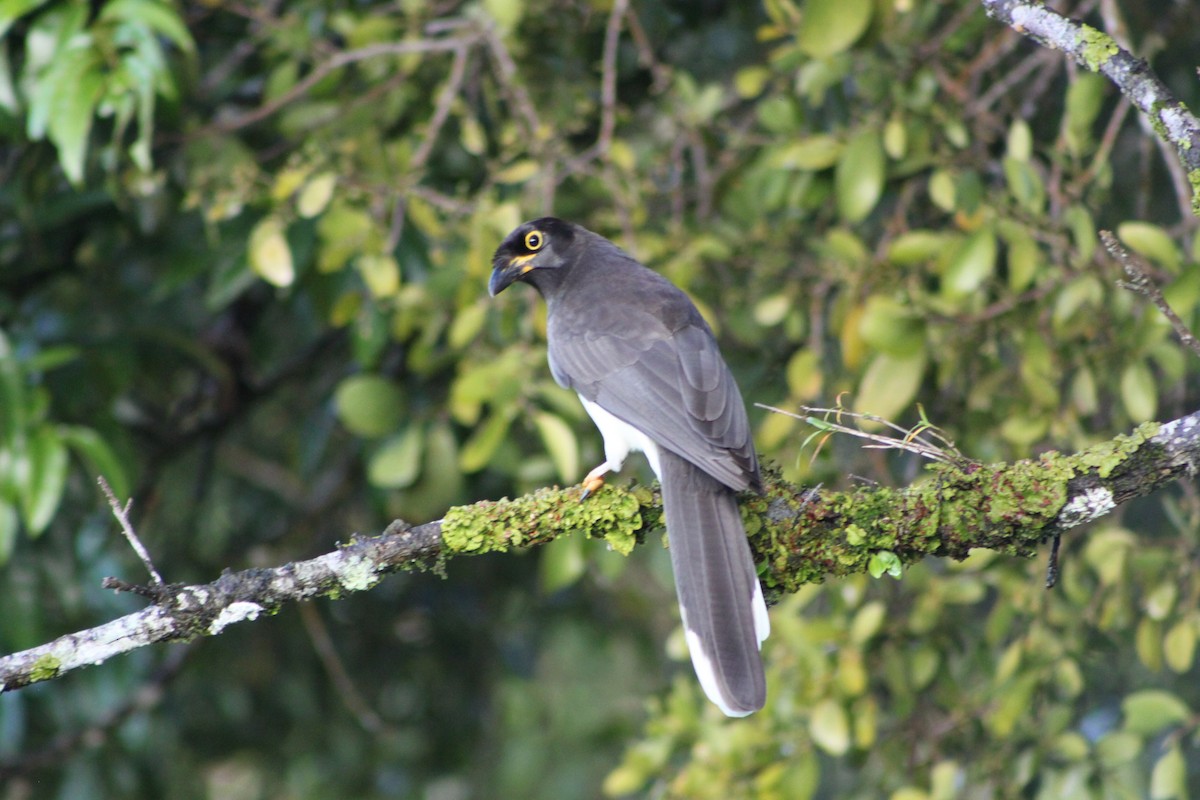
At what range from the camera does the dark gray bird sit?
3.37 meters

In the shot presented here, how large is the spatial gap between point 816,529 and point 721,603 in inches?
13.0

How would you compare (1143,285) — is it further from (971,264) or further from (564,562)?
(564,562)

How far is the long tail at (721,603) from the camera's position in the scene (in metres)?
3.33

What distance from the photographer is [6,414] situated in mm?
4520

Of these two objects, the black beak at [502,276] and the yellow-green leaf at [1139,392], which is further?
the black beak at [502,276]

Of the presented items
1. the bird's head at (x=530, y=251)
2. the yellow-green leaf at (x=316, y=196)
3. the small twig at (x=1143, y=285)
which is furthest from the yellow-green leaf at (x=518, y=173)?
the small twig at (x=1143, y=285)

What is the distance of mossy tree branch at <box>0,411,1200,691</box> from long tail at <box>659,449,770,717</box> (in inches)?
5.2

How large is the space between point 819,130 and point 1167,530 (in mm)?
2440

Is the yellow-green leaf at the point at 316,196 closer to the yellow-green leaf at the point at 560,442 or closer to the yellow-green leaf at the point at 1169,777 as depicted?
the yellow-green leaf at the point at 560,442

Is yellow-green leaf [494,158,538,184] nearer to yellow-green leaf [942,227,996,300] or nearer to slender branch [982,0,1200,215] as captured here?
yellow-green leaf [942,227,996,300]

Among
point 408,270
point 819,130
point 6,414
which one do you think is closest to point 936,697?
point 819,130

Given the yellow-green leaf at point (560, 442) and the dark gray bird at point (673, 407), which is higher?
the dark gray bird at point (673, 407)

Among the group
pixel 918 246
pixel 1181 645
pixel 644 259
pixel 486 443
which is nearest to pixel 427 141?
pixel 644 259

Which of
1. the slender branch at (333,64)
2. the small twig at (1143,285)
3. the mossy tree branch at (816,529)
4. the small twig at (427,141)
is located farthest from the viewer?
the slender branch at (333,64)
